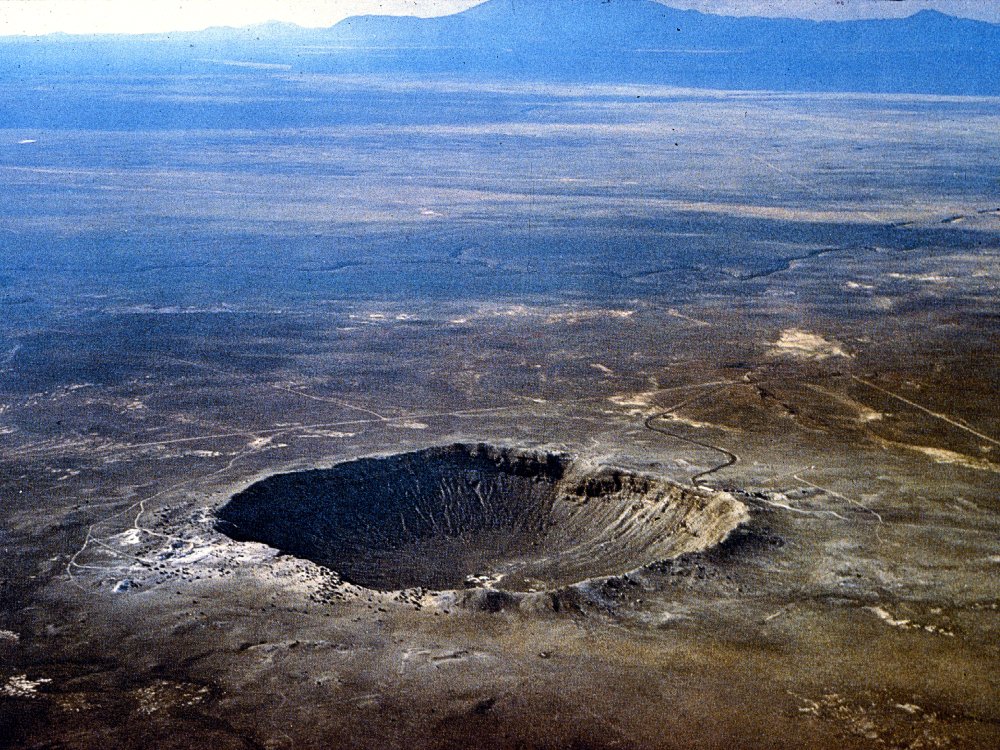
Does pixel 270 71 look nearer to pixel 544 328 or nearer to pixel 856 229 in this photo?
pixel 856 229

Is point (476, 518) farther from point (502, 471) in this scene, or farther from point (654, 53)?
point (654, 53)

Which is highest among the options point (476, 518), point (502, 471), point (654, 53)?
point (654, 53)

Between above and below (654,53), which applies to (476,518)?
below

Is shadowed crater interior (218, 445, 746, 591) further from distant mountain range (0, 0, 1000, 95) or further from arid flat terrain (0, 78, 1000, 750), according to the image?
distant mountain range (0, 0, 1000, 95)

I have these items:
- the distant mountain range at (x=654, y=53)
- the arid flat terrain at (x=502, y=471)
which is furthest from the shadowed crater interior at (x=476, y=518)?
the distant mountain range at (x=654, y=53)

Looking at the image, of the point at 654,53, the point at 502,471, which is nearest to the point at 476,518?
the point at 502,471

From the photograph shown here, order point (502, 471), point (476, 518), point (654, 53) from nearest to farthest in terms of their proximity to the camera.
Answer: point (476, 518) → point (502, 471) → point (654, 53)

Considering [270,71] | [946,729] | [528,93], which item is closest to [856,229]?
[946,729]
